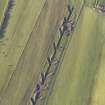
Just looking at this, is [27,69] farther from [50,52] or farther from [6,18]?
[6,18]

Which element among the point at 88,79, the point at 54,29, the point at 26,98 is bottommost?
the point at 26,98

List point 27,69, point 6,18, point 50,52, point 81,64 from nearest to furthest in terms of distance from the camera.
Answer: point 27,69, point 81,64, point 50,52, point 6,18

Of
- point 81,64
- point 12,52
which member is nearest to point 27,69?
point 12,52

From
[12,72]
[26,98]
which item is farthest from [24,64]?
[26,98]

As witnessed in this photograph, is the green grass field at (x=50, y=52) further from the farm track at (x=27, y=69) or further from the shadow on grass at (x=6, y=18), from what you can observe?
the shadow on grass at (x=6, y=18)

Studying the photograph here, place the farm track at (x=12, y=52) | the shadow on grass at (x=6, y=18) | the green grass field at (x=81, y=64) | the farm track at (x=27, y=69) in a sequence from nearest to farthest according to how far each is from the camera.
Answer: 1. the farm track at (x=27, y=69)
2. the green grass field at (x=81, y=64)
3. the farm track at (x=12, y=52)
4. the shadow on grass at (x=6, y=18)

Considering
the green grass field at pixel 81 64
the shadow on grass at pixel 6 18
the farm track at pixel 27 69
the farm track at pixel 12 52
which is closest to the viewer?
the farm track at pixel 27 69

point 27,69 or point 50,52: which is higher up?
point 50,52

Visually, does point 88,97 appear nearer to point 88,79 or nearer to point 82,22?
point 88,79

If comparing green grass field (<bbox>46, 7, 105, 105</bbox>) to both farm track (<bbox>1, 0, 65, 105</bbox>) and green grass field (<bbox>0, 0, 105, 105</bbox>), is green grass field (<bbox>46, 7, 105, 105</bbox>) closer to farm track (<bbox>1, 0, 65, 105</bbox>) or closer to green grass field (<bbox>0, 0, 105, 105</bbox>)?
green grass field (<bbox>0, 0, 105, 105</bbox>)

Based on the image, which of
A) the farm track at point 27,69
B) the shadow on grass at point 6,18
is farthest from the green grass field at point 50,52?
the shadow on grass at point 6,18

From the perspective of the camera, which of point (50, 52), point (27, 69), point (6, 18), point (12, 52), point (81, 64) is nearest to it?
point (27, 69)
